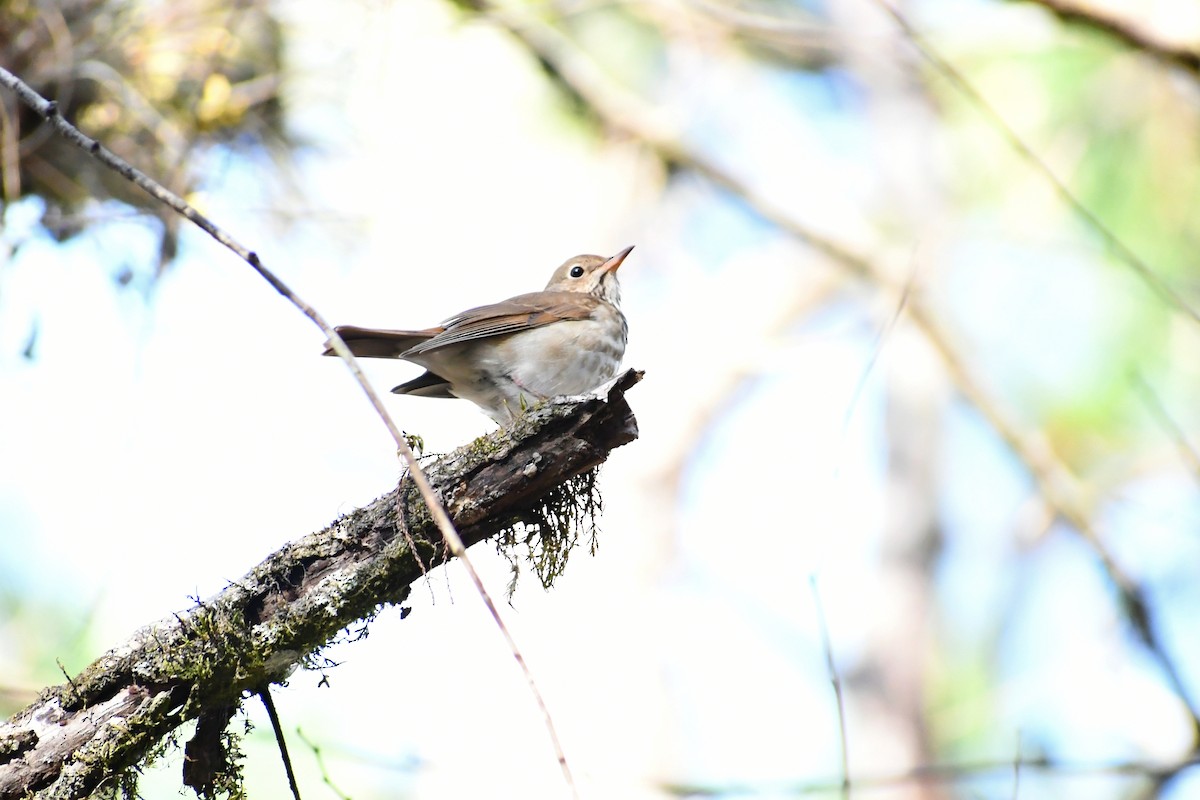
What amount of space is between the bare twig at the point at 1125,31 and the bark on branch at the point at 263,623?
3.42 metres

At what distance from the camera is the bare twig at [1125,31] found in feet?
15.6

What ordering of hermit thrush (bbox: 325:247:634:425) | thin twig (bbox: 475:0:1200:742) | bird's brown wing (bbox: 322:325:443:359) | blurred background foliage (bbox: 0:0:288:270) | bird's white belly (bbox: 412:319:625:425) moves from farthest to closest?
thin twig (bbox: 475:0:1200:742), blurred background foliage (bbox: 0:0:288:270), bird's white belly (bbox: 412:319:625:425), hermit thrush (bbox: 325:247:634:425), bird's brown wing (bbox: 322:325:443:359)

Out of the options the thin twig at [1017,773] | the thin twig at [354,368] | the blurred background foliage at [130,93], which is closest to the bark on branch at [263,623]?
the thin twig at [354,368]

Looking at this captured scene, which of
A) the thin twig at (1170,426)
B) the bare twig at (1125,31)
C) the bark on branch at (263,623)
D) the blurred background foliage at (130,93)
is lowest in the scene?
the thin twig at (1170,426)

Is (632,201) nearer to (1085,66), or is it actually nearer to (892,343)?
(892,343)

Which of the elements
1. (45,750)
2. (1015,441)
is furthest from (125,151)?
(1015,441)

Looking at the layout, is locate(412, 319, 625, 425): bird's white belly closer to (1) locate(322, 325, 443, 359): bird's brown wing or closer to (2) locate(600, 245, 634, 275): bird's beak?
(1) locate(322, 325, 443, 359): bird's brown wing

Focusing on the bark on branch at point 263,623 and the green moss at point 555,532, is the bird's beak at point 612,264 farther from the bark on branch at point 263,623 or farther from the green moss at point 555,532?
the bark on branch at point 263,623

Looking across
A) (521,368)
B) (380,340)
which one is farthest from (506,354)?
(380,340)

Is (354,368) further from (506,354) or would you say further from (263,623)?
(506,354)

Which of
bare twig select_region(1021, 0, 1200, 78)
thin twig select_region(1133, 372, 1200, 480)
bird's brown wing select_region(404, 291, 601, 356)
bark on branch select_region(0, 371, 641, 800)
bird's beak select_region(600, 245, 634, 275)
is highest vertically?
bird's beak select_region(600, 245, 634, 275)

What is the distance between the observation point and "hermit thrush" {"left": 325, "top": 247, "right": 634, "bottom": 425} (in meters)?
4.52

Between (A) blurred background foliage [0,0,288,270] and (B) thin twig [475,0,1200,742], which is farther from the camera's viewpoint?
(B) thin twig [475,0,1200,742]

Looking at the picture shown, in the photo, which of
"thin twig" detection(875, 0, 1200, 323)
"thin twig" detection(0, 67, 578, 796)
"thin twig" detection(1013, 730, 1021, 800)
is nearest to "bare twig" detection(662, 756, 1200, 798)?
"thin twig" detection(1013, 730, 1021, 800)
